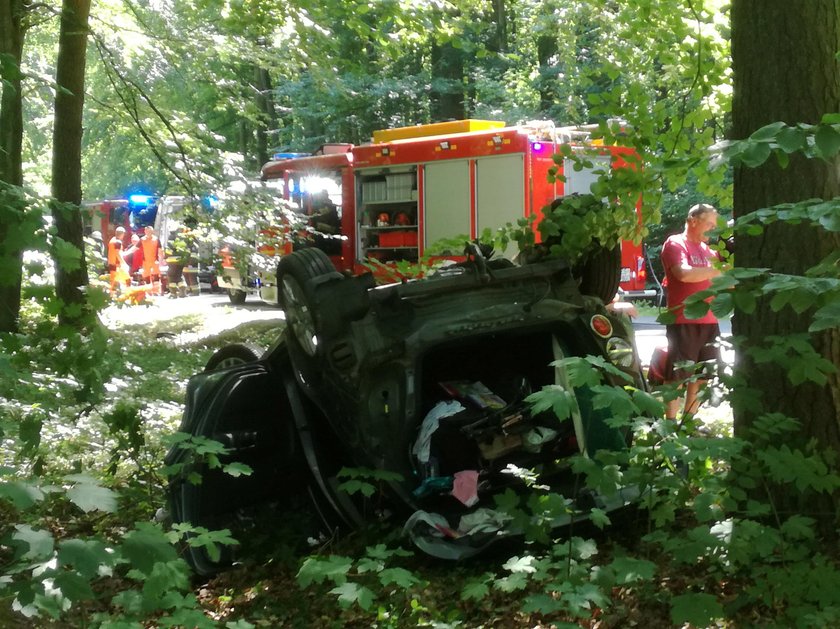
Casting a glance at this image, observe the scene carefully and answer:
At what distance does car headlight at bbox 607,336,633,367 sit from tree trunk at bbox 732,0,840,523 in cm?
66

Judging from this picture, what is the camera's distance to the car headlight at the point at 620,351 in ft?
14.9

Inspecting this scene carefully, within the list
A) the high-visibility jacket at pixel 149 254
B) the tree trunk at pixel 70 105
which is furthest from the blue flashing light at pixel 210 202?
the high-visibility jacket at pixel 149 254

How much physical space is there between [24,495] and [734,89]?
315cm

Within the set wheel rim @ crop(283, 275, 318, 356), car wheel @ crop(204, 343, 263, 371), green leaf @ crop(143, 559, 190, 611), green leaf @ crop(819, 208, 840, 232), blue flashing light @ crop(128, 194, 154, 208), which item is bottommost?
green leaf @ crop(143, 559, 190, 611)

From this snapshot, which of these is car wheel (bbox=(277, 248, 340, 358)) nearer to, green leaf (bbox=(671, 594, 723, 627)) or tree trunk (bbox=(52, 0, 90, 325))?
green leaf (bbox=(671, 594, 723, 627))

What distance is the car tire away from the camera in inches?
206

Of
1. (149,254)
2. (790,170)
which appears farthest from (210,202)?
(149,254)

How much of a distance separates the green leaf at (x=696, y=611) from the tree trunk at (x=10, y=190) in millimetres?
2581

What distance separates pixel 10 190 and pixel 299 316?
4.33 feet

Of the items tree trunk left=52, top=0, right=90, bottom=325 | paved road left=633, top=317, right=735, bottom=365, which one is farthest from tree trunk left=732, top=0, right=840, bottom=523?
tree trunk left=52, top=0, right=90, bottom=325

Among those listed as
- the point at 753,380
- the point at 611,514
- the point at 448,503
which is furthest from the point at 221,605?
the point at 753,380

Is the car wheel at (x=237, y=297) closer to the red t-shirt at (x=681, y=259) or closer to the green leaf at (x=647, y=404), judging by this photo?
the red t-shirt at (x=681, y=259)

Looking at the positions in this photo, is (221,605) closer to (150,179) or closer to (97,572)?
(97,572)

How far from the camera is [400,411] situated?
4336 millimetres
